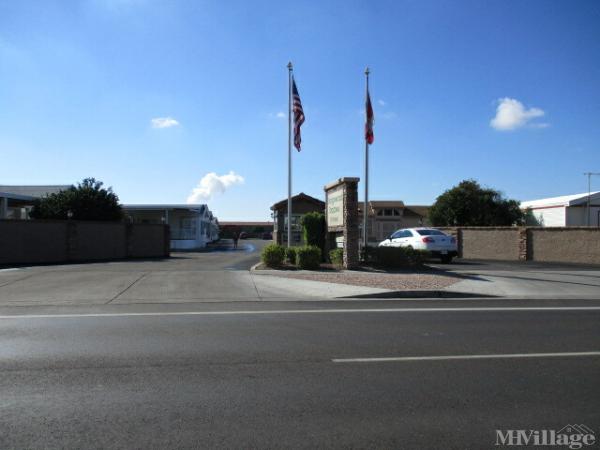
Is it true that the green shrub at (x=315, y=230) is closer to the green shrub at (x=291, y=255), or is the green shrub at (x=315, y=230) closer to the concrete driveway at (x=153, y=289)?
the green shrub at (x=291, y=255)

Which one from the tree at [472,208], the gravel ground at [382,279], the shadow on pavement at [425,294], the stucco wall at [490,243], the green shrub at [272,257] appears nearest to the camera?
the shadow on pavement at [425,294]

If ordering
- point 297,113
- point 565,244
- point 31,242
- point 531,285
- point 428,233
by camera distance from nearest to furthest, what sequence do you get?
point 531,285 → point 297,113 → point 428,233 → point 31,242 → point 565,244

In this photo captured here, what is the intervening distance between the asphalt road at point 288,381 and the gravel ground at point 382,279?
4301mm

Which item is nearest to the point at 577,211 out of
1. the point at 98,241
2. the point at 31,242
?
the point at 98,241

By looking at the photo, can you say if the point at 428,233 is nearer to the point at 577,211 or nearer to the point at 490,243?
the point at 490,243

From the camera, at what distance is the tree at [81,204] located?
2912 centimetres

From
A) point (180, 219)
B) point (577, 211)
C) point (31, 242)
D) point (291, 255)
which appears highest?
point (577, 211)

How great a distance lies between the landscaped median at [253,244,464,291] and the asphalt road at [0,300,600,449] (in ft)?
20.6

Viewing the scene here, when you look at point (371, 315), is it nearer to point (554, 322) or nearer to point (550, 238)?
point (554, 322)

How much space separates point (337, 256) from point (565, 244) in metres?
13.7

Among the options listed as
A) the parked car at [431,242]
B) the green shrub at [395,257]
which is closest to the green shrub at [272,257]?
the green shrub at [395,257]

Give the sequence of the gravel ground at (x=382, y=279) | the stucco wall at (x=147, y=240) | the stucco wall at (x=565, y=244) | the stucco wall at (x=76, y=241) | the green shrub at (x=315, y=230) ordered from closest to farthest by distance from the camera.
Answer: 1. the gravel ground at (x=382, y=279)
2. the green shrub at (x=315, y=230)
3. the stucco wall at (x=76, y=241)
4. the stucco wall at (x=565, y=244)
5. the stucco wall at (x=147, y=240)

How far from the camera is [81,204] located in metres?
29.3

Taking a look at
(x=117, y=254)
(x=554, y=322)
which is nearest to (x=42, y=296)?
(x=554, y=322)
